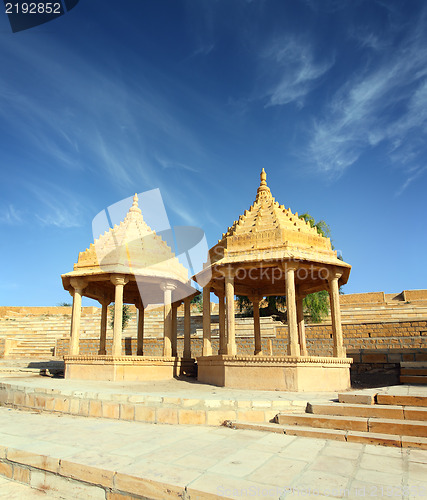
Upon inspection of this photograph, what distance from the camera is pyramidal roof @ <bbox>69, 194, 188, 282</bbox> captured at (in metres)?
13.2

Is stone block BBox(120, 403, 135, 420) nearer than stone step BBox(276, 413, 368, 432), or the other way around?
stone step BBox(276, 413, 368, 432)

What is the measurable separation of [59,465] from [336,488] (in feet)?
9.31

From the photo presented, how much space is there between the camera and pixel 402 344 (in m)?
16.3

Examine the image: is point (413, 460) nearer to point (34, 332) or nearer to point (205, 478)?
point (205, 478)

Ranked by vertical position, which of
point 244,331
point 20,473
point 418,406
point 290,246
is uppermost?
point 290,246

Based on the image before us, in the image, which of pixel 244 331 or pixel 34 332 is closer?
pixel 244 331

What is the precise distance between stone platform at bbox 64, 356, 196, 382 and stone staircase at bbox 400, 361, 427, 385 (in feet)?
24.6

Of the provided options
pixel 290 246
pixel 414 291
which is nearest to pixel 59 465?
pixel 290 246

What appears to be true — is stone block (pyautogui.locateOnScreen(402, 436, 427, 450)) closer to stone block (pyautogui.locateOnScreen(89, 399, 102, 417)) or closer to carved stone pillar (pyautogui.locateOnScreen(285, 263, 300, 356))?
stone block (pyautogui.locateOnScreen(89, 399, 102, 417))

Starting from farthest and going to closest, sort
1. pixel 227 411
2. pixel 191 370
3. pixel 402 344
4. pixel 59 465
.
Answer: pixel 402 344 → pixel 191 370 → pixel 227 411 → pixel 59 465

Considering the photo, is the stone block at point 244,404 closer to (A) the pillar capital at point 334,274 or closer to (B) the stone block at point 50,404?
(B) the stone block at point 50,404

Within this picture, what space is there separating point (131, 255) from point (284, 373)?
695 cm

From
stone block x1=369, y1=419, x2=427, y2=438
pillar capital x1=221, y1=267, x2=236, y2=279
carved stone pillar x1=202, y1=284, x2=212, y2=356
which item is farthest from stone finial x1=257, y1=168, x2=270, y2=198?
stone block x1=369, y1=419, x2=427, y2=438

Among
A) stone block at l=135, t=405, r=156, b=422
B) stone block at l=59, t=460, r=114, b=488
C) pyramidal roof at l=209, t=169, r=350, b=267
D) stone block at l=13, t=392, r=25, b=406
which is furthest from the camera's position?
pyramidal roof at l=209, t=169, r=350, b=267
